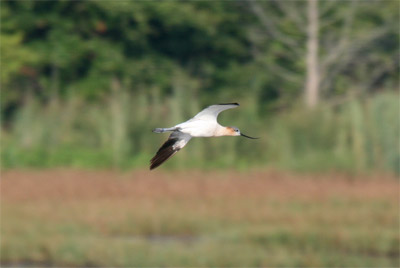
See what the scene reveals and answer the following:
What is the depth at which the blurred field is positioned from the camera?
12.4 meters

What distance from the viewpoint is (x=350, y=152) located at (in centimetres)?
1806

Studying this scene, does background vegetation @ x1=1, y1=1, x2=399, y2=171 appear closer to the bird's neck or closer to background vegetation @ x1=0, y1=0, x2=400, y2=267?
background vegetation @ x1=0, y1=0, x2=400, y2=267

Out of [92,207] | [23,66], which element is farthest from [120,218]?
[23,66]

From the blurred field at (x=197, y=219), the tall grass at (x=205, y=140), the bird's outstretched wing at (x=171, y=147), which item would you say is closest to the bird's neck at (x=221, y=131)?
the bird's outstretched wing at (x=171, y=147)

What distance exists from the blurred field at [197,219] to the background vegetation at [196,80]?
2.58 feet

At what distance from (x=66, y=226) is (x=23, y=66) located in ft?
24.6

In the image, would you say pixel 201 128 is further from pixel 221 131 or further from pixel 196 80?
pixel 196 80

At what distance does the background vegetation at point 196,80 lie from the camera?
697 inches

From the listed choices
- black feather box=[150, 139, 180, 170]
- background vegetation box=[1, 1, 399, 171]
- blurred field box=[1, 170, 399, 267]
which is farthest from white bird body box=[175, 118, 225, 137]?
background vegetation box=[1, 1, 399, 171]

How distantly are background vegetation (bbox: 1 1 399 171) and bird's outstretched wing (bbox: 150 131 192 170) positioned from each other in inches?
431

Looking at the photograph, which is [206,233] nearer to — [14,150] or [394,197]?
[394,197]

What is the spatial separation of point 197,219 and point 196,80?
23.5 ft

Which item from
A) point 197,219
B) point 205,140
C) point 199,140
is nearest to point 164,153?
point 197,219

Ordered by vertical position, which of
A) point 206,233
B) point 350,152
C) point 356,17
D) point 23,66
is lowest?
point 206,233
